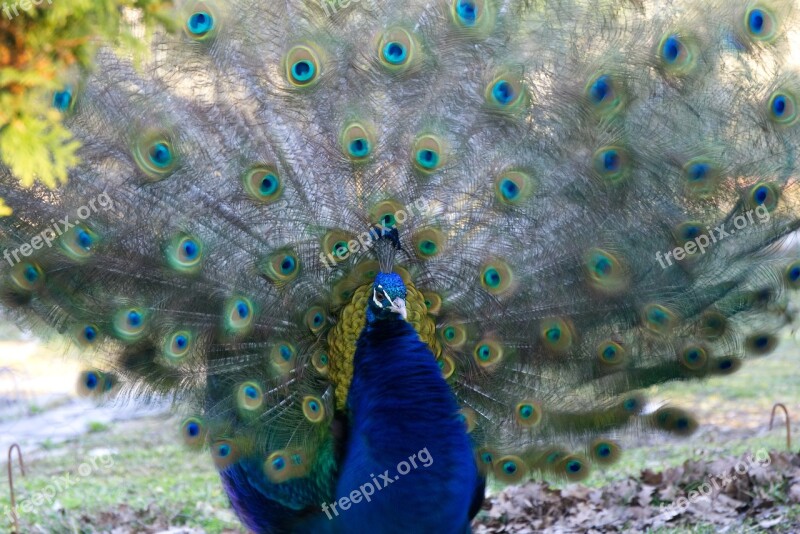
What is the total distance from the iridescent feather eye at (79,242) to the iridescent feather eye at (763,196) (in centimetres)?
249

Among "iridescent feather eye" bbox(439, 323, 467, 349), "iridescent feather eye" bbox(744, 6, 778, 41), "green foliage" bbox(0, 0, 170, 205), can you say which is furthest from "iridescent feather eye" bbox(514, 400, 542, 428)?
"green foliage" bbox(0, 0, 170, 205)

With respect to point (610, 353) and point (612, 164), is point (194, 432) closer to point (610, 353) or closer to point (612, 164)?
point (610, 353)

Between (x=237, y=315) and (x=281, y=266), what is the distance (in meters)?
0.24

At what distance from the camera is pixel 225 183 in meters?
3.18

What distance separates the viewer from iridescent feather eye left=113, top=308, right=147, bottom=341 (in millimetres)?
3275

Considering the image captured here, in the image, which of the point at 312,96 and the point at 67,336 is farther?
the point at 67,336

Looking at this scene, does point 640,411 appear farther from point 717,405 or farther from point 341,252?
point 717,405

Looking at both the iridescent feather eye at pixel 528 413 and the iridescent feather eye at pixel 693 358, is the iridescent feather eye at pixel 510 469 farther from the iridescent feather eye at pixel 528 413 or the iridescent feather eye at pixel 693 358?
the iridescent feather eye at pixel 693 358

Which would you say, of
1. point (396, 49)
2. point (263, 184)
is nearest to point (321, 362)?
point (263, 184)

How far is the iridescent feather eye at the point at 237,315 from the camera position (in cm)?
327

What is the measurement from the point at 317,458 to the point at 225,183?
3.60 feet

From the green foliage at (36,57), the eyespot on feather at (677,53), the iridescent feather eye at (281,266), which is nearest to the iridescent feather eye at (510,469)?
the iridescent feather eye at (281,266)

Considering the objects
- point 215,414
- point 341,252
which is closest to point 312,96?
point 341,252

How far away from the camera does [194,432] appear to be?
3.38 m
